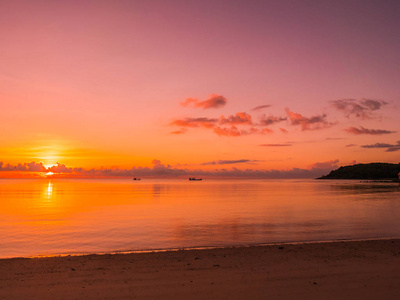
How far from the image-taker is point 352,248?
50.0ft

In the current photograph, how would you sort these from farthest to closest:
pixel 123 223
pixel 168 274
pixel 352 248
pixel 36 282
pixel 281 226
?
pixel 123 223 < pixel 281 226 < pixel 352 248 < pixel 168 274 < pixel 36 282

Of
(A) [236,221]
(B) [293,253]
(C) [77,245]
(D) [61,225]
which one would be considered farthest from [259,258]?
(D) [61,225]

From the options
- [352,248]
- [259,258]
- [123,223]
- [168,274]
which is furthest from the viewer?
[123,223]

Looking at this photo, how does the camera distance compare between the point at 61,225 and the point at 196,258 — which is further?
the point at 61,225

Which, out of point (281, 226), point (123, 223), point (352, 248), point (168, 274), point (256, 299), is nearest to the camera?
point (256, 299)

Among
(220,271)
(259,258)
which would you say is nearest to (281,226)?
(259,258)

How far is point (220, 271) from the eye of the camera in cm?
1120

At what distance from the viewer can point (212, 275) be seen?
10742 mm

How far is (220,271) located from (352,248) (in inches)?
302

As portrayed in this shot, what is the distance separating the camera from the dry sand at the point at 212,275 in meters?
9.02

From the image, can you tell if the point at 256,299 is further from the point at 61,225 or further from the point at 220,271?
the point at 61,225

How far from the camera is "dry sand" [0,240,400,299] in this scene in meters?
9.02

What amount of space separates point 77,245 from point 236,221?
15.8 m

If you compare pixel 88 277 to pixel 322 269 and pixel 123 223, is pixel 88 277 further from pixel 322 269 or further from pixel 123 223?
pixel 123 223
